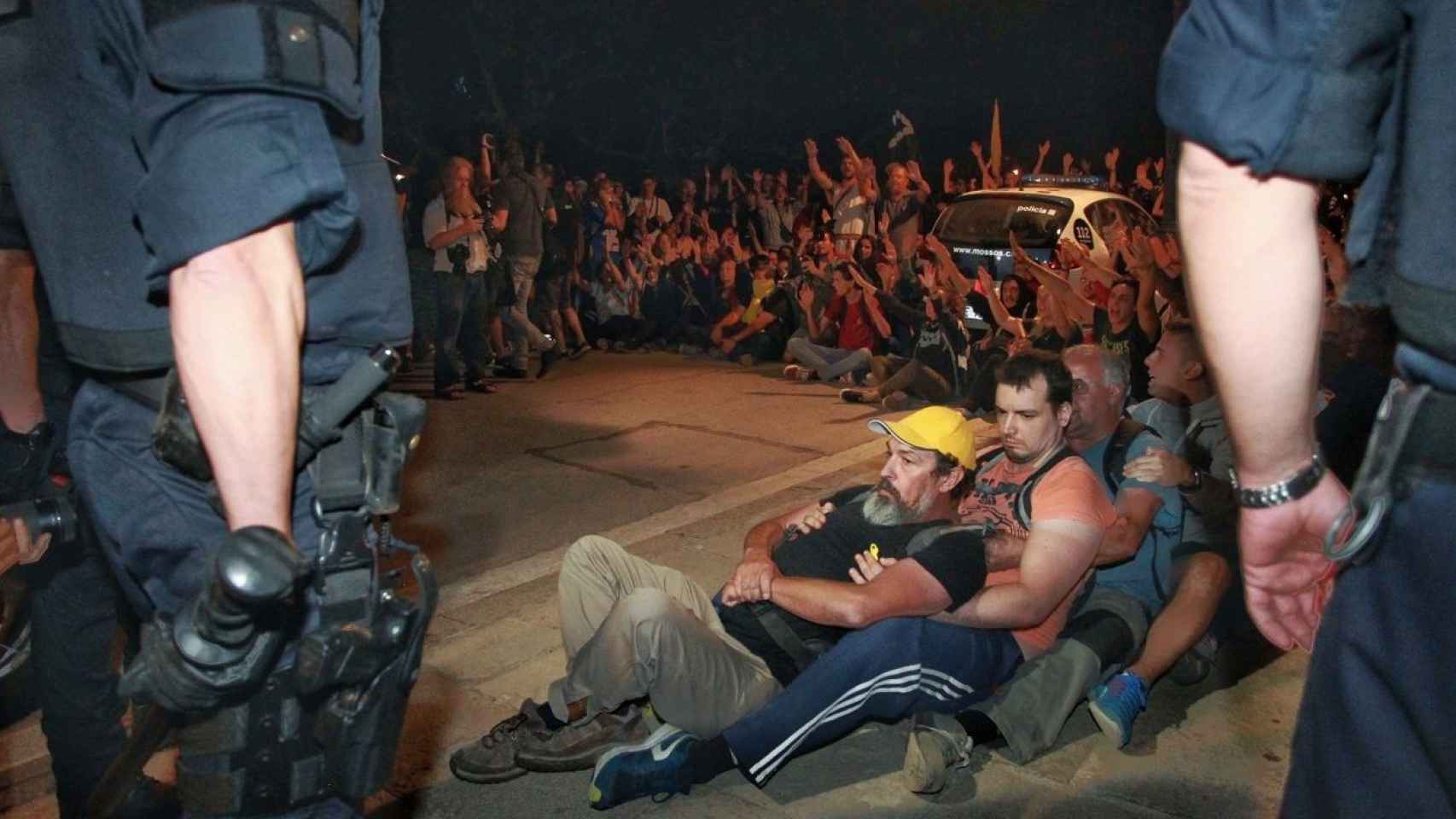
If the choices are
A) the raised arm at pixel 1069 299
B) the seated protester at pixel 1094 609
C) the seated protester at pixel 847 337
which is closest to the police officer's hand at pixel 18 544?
the seated protester at pixel 1094 609

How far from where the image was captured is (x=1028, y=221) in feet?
37.7

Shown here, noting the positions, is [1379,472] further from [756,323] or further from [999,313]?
[756,323]

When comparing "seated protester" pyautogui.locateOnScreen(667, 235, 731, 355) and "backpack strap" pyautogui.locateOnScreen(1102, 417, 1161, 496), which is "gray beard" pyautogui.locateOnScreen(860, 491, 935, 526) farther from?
"seated protester" pyautogui.locateOnScreen(667, 235, 731, 355)

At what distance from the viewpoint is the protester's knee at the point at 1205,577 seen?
370 cm

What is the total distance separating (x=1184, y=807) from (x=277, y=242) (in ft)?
8.78

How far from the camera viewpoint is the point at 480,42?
2098 centimetres

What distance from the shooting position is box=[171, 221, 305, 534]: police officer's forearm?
154cm

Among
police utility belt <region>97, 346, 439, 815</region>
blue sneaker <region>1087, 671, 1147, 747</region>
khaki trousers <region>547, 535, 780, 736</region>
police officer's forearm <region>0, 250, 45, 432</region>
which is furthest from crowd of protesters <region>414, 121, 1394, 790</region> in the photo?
police officer's forearm <region>0, 250, 45, 432</region>

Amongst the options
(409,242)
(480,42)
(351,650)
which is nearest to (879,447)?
(409,242)

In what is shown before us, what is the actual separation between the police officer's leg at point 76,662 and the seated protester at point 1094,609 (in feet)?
6.57

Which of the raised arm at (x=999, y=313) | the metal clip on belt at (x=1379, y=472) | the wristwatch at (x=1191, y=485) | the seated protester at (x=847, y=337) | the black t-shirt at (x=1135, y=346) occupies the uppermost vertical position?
the metal clip on belt at (x=1379, y=472)

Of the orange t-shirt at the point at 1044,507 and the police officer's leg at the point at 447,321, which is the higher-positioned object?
the orange t-shirt at the point at 1044,507

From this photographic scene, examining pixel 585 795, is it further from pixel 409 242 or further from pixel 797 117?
pixel 797 117

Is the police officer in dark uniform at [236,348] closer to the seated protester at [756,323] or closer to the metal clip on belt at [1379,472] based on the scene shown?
the metal clip on belt at [1379,472]
